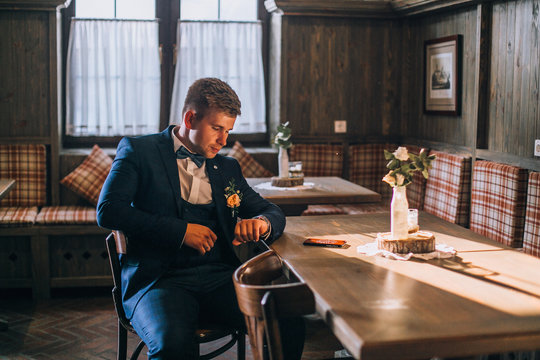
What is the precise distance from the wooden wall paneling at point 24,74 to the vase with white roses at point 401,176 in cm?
374

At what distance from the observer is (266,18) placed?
6.19 meters

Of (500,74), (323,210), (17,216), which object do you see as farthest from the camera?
(323,210)

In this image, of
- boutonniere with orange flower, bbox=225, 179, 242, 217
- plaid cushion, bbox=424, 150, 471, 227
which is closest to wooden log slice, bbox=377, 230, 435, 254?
boutonniere with orange flower, bbox=225, 179, 242, 217

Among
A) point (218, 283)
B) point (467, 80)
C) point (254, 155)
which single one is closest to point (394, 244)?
point (218, 283)

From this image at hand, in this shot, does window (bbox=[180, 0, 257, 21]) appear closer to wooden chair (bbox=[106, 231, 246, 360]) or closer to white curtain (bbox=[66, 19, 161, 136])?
white curtain (bbox=[66, 19, 161, 136])

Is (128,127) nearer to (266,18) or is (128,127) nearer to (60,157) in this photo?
(60,157)

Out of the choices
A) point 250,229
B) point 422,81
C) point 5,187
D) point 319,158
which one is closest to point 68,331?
point 5,187

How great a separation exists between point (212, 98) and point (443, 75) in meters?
3.32

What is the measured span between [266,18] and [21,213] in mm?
2951

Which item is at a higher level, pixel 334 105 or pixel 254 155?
pixel 334 105

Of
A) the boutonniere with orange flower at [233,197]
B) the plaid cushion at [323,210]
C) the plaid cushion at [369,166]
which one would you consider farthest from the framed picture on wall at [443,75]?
the boutonniere with orange flower at [233,197]

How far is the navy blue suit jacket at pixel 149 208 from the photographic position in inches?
100.0

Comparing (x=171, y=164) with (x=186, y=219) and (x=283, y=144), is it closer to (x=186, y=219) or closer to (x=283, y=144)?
(x=186, y=219)

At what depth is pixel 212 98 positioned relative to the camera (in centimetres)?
268
